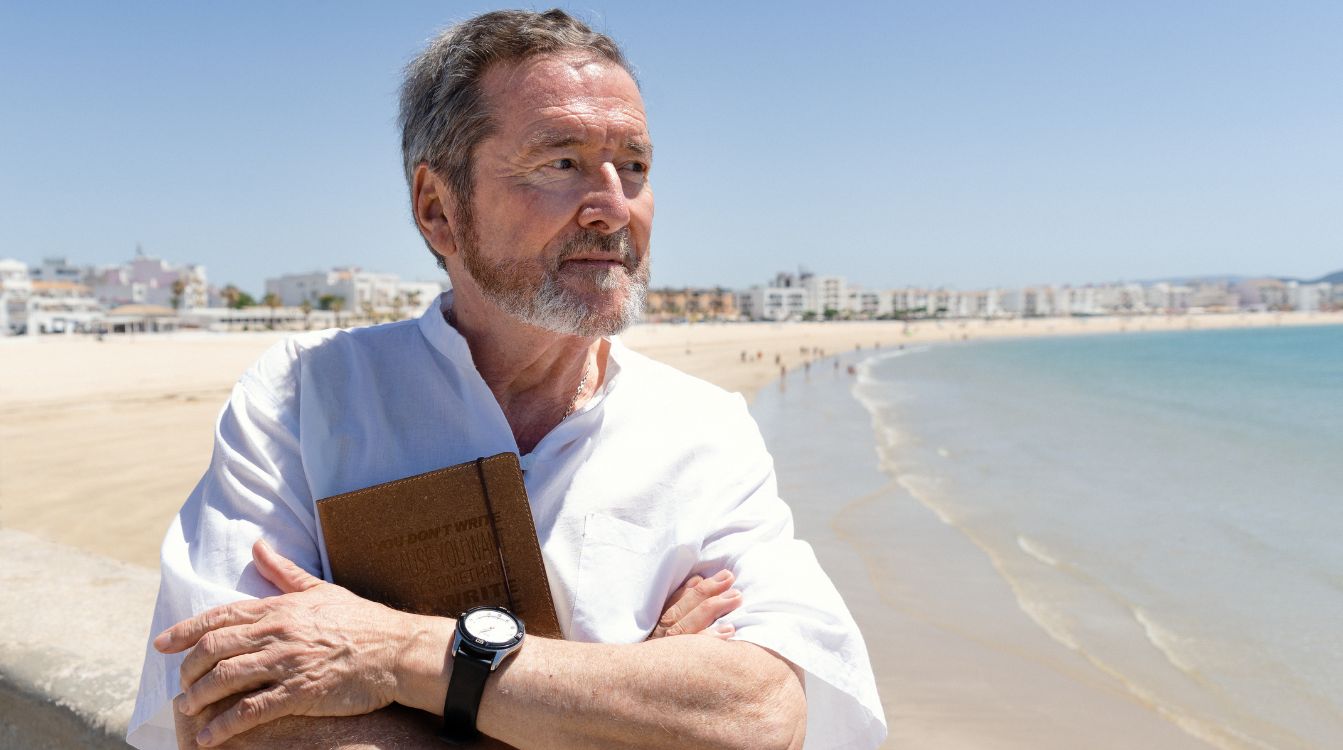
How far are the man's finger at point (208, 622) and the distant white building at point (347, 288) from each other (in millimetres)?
102275

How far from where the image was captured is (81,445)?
11.0 meters

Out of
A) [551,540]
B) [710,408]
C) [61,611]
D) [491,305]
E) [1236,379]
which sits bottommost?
[1236,379]

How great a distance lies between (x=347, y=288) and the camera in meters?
108

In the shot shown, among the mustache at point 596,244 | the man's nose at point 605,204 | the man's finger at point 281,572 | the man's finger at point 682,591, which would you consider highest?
the man's nose at point 605,204

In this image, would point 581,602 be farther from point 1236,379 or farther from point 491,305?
point 1236,379

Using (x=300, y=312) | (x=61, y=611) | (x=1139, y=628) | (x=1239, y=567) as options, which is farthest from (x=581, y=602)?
(x=300, y=312)

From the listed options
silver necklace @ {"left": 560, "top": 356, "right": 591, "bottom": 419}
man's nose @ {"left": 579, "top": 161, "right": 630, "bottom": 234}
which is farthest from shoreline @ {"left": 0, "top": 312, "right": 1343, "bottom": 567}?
man's nose @ {"left": 579, "top": 161, "right": 630, "bottom": 234}

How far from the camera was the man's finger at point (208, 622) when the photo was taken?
4.01 ft

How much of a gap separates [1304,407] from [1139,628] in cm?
2147

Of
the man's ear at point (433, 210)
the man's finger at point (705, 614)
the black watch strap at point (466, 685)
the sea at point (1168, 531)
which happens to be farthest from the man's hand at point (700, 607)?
the sea at point (1168, 531)

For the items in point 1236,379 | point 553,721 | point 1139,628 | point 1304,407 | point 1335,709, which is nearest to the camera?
point 553,721

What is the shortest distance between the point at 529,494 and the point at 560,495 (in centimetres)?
5

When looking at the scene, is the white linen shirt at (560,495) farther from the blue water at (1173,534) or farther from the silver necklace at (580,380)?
the blue water at (1173,534)

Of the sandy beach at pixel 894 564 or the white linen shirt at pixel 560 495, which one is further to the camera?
the sandy beach at pixel 894 564
